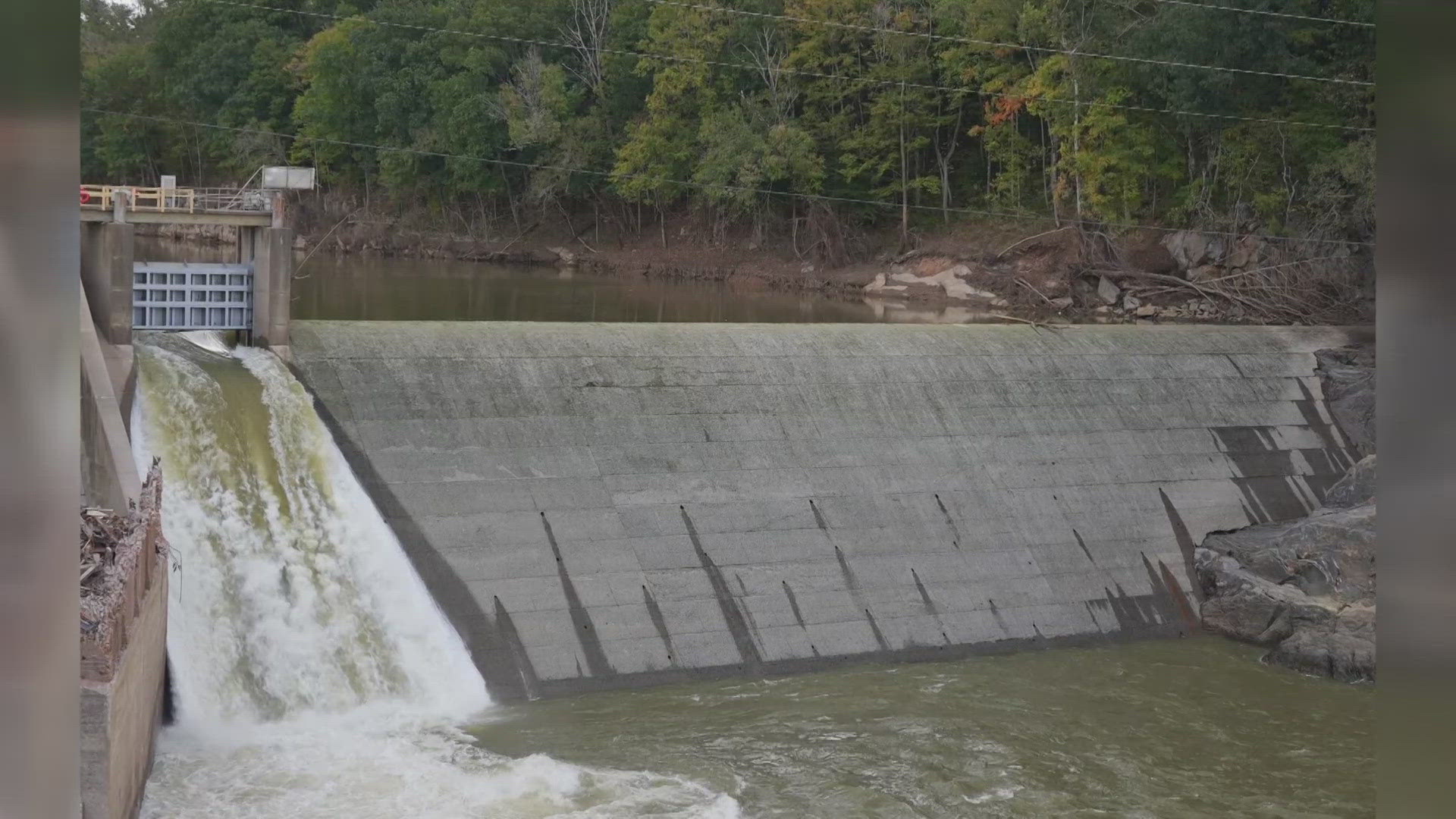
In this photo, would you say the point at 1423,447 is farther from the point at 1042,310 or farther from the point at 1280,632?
the point at 1042,310

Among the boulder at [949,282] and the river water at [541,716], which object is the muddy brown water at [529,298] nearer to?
the boulder at [949,282]

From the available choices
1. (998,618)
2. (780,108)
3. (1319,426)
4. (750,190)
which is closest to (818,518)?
(998,618)

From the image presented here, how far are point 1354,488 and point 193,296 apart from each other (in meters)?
14.2

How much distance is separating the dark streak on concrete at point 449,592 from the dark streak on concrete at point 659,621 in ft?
4.56

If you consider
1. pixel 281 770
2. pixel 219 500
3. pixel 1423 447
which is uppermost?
pixel 1423 447

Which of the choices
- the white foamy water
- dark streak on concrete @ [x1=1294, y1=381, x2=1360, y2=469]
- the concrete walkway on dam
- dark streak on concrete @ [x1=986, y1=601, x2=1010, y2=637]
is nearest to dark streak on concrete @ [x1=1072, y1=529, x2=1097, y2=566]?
the concrete walkway on dam

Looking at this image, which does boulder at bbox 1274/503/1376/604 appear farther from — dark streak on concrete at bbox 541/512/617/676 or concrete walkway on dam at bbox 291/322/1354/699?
dark streak on concrete at bbox 541/512/617/676

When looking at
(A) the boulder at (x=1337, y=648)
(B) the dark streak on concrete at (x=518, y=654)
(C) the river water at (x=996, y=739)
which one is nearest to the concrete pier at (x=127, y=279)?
(B) the dark streak on concrete at (x=518, y=654)

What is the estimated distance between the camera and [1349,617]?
1503cm

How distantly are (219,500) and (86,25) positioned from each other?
203 feet

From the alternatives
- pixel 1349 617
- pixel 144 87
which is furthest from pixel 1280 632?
pixel 144 87

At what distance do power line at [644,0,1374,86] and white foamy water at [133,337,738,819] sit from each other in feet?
86.0

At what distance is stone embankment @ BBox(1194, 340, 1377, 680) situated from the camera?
14.7 metres

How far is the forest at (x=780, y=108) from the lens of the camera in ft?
114
